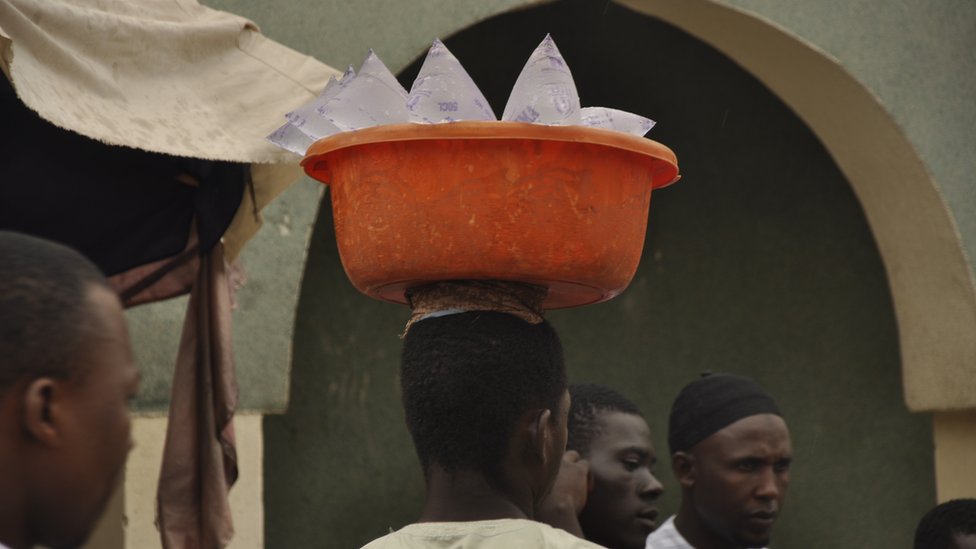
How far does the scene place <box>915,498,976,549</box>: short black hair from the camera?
405 centimetres

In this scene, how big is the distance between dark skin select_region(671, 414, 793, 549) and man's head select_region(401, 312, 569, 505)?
218cm

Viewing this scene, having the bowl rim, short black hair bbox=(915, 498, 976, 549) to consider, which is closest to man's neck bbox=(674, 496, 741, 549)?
short black hair bbox=(915, 498, 976, 549)

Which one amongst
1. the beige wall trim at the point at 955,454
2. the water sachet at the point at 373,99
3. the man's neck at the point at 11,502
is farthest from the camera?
the beige wall trim at the point at 955,454

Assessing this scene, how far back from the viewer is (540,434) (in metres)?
2.36

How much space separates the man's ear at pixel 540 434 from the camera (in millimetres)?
2348

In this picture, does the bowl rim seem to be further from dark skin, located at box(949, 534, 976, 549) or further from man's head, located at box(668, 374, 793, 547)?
man's head, located at box(668, 374, 793, 547)

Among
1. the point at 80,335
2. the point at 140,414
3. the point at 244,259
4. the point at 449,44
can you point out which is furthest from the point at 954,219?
the point at 80,335

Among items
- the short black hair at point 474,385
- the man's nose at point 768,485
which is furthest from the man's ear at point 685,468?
the short black hair at point 474,385

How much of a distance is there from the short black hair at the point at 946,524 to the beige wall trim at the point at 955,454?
4.65 feet

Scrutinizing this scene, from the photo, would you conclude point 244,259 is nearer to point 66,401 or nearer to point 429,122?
point 429,122

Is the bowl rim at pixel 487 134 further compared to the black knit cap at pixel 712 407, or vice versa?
the black knit cap at pixel 712 407

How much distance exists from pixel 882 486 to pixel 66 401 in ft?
17.1

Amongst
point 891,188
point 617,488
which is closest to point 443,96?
point 617,488

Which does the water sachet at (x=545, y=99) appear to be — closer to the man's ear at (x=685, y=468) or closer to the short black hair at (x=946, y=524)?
the short black hair at (x=946, y=524)
